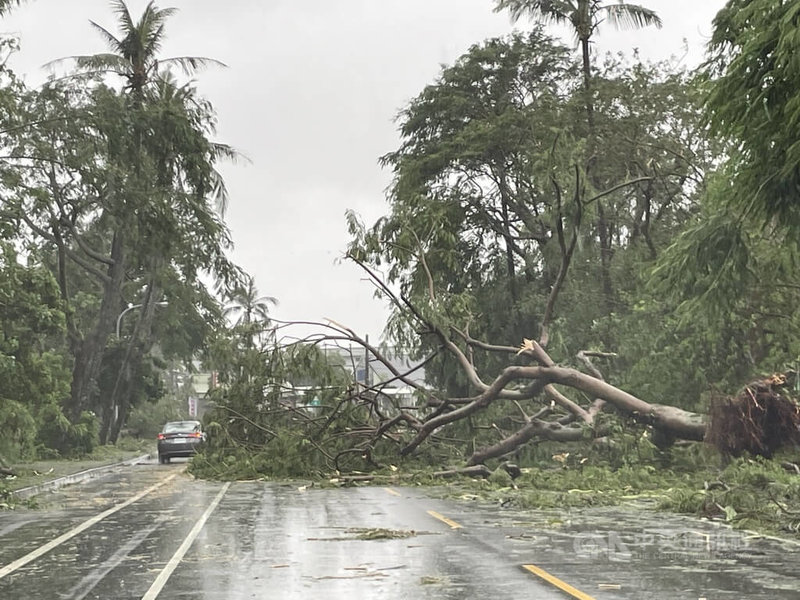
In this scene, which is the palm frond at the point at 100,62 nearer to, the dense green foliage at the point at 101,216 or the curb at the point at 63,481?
the dense green foliage at the point at 101,216

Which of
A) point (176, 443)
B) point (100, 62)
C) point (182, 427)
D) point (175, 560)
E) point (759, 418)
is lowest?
point (175, 560)

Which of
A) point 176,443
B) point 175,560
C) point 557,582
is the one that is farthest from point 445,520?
point 176,443

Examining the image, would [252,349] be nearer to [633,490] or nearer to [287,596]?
[633,490]

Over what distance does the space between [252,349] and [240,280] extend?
20.0 m

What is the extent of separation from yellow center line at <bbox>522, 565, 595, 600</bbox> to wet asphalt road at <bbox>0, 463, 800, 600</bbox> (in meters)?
0.02

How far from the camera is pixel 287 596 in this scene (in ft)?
30.6

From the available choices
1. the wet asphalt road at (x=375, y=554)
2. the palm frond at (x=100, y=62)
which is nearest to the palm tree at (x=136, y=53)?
the palm frond at (x=100, y=62)

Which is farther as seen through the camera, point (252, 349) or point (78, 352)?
point (78, 352)

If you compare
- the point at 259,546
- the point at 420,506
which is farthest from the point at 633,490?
the point at 259,546

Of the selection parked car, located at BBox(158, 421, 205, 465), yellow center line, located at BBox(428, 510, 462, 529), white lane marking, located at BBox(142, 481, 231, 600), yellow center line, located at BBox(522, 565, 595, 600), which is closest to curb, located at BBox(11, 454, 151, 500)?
parked car, located at BBox(158, 421, 205, 465)

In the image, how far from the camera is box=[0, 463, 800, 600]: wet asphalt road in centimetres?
969

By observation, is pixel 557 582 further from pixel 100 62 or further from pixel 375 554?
pixel 100 62

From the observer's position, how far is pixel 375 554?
1212 centimetres

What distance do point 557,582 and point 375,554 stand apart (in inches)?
110
